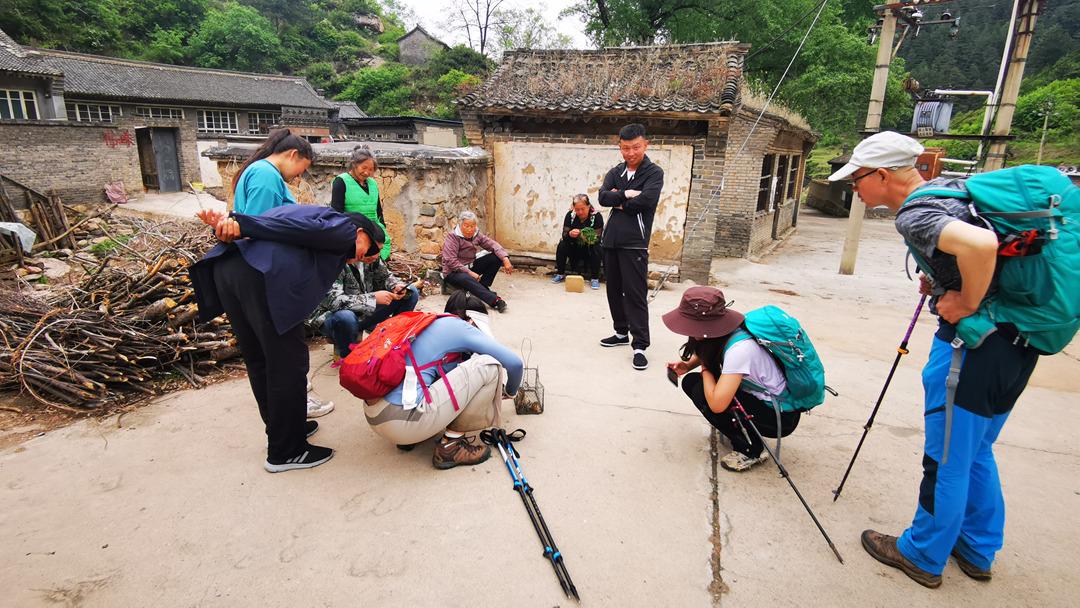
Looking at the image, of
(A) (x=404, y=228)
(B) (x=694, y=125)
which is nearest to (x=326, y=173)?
(A) (x=404, y=228)

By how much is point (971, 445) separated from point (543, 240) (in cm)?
668

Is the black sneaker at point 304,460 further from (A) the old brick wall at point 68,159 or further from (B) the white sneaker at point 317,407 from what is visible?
(A) the old brick wall at point 68,159

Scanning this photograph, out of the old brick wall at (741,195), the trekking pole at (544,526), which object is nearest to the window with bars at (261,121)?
the old brick wall at (741,195)

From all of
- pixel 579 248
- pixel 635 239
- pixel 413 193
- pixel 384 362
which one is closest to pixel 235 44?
pixel 413 193

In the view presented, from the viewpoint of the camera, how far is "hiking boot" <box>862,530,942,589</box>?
215 centimetres

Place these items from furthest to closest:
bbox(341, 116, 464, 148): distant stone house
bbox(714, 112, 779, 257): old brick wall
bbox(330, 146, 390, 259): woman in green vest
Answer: bbox(341, 116, 464, 148): distant stone house, bbox(714, 112, 779, 257): old brick wall, bbox(330, 146, 390, 259): woman in green vest

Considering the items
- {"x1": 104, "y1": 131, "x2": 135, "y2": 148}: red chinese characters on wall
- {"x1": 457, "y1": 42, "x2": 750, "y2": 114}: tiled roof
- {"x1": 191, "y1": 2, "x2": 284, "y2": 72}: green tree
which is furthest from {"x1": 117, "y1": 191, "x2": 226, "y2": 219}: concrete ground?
{"x1": 191, "y1": 2, "x2": 284, "y2": 72}: green tree

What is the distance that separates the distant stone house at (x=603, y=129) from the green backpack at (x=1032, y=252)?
17.8ft

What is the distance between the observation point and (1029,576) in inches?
88.4

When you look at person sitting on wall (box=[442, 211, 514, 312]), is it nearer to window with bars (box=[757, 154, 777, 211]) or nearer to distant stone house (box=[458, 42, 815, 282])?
distant stone house (box=[458, 42, 815, 282])

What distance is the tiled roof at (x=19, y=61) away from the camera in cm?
2005

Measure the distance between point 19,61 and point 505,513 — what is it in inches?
1114

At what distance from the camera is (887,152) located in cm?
207

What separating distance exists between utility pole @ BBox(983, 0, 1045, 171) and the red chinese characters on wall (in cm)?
2328
